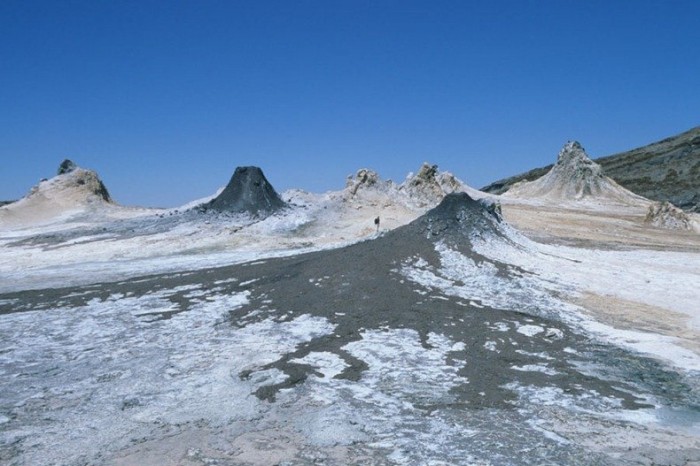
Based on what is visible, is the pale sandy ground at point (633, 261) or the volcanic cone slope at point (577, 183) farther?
the volcanic cone slope at point (577, 183)

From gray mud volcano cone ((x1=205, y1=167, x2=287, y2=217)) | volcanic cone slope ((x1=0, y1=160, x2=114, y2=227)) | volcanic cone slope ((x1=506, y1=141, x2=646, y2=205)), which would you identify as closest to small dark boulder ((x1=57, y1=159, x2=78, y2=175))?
volcanic cone slope ((x1=0, y1=160, x2=114, y2=227))

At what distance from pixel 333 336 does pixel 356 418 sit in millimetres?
3682

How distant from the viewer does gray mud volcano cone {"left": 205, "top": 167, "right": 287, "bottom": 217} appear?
30219 mm

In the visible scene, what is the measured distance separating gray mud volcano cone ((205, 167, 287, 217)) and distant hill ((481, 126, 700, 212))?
3263cm

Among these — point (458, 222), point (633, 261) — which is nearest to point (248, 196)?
point (458, 222)

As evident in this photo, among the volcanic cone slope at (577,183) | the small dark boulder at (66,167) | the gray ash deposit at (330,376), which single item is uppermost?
the small dark boulder at (66,167)

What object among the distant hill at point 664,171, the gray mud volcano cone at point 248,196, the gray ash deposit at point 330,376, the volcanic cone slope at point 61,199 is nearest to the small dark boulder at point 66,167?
the volcanic cone slope at point 61,199

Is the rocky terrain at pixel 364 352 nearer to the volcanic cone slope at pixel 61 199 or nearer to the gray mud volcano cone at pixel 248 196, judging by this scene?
the gray mud volcano cone at pixel 248 196

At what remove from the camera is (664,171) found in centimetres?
5897

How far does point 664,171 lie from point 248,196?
4654 centimetres

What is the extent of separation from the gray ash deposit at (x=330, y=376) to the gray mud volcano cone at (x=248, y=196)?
1469 centimetres

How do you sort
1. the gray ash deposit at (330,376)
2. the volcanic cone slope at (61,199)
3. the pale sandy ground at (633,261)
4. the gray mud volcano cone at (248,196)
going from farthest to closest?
the volcanic cone slope at (61,199)
the gray mud volcano cone at (248,196)
the pale sandy ground at (633,261)
the gray ash deposit at (330,376)

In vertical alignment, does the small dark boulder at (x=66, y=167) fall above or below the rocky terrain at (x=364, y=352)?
above

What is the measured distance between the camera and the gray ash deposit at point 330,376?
6.64 metres
